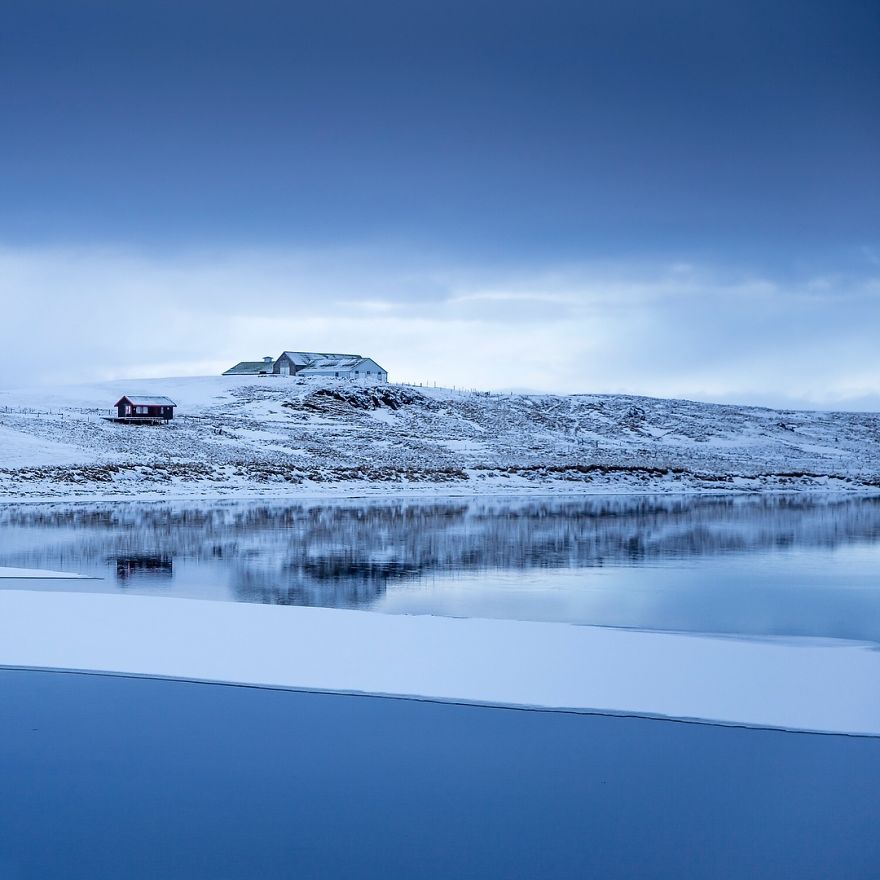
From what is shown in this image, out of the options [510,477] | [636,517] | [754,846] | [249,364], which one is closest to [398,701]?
[754,846]

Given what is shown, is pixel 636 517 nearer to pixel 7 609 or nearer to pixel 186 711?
pixel 7 609

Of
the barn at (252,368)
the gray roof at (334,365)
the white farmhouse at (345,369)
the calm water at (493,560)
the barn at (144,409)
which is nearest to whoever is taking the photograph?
the calm water at (493,560)

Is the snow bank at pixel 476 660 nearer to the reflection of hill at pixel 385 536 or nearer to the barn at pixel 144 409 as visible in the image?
the reflection of hill at pixel 385 536

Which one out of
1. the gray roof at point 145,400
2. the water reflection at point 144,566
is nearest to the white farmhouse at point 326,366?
the gray roof at point 145,400

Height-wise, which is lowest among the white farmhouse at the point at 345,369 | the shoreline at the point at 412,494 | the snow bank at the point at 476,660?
the shoreline at the point at 412,494

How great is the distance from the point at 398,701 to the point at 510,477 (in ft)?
126

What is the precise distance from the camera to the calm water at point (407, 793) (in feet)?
18.9

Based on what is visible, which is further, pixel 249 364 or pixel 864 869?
pixel 249 364

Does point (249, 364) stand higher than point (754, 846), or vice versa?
point (249, 364)

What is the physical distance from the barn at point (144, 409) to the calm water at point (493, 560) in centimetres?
2988

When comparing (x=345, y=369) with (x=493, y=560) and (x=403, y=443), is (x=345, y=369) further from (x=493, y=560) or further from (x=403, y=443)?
(x=493, y=560)

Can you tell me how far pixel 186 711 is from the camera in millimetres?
8594

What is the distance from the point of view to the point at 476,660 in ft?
32.9

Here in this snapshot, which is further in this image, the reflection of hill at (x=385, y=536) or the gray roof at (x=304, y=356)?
the gray roof at (x=304, y=356)
